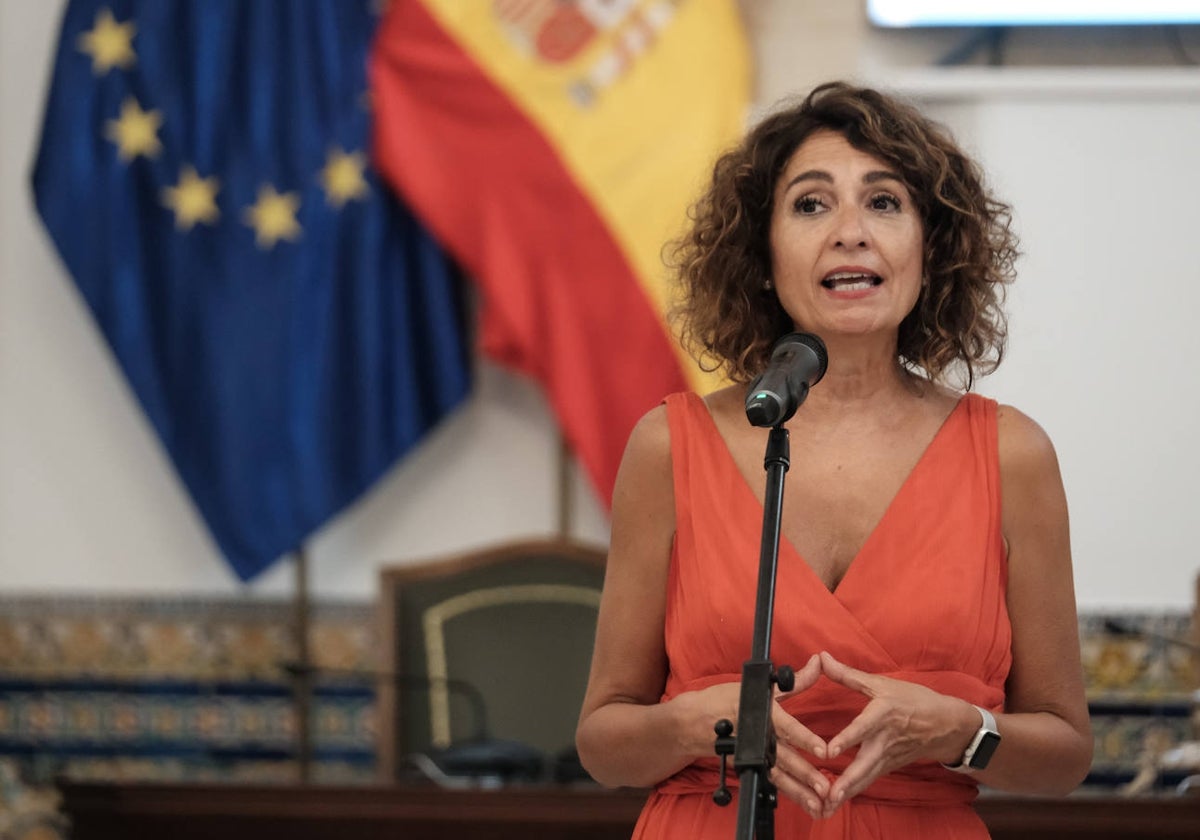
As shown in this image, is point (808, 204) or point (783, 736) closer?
point (783, 736)

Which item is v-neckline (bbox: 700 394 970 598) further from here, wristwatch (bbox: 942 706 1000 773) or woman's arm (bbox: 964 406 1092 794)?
wristwatch (bbox: 942 706 1000 773)

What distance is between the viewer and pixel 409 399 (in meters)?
4.39

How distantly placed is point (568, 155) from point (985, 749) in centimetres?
310

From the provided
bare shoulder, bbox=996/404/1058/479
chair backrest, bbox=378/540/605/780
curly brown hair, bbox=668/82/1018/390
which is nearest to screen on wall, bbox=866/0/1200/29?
chair backrest, bbox=378/540/605/780

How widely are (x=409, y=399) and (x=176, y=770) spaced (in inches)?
48.2

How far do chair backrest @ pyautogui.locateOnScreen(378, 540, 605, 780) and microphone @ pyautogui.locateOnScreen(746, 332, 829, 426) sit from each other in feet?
8.39

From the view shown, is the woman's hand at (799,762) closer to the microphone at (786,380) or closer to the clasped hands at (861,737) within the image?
the clasped hands at (861,737)

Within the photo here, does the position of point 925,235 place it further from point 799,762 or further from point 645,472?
point 799,762

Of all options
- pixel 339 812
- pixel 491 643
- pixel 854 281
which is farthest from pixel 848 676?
pixel 491 643

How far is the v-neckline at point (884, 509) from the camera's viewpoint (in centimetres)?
152

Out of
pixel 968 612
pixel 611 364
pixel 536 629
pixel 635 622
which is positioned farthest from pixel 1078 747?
pixel 611 364

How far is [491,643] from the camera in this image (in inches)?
154

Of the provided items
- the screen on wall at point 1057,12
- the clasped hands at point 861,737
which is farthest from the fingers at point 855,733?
the screen on wall at point 1057,12

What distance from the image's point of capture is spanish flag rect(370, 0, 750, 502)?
4301 mm
